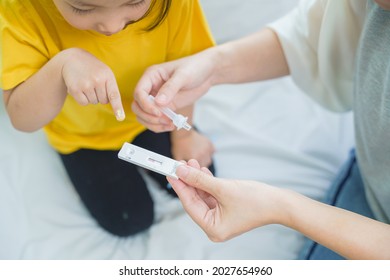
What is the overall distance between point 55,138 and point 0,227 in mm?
208

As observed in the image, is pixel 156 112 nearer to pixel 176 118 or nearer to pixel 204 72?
pixel 176 118

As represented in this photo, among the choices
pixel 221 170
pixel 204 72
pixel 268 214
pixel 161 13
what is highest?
pixel 161 13

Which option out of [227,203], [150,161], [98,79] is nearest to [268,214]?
[227,203]

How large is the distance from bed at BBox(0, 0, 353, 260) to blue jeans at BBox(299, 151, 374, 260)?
54mm

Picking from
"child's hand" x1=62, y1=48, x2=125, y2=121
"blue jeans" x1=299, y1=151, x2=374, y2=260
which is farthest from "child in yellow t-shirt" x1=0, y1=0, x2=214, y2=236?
"blue jeans" x1=299, y1=151, x2=374, y2=260

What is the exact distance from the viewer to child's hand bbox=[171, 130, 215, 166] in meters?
1.04

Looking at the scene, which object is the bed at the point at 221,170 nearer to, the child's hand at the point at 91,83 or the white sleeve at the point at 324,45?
the white sleeve at the point at 324,45

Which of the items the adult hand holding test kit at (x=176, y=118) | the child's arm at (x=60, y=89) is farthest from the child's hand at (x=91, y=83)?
the adult hand holding test kit at (x=176, y=118)

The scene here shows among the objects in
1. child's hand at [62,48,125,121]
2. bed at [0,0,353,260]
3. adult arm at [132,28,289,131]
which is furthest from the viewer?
bed at [0,0,353,260]

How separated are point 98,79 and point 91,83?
1 cm

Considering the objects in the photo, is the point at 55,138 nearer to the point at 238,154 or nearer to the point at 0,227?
the point at 0,227

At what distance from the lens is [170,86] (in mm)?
775

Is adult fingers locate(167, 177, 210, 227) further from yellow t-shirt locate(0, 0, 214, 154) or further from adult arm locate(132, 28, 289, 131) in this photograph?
yellow t-shirt locate(0, 0, 214, 154)

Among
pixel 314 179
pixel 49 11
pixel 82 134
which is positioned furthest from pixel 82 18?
pixel 314 179
